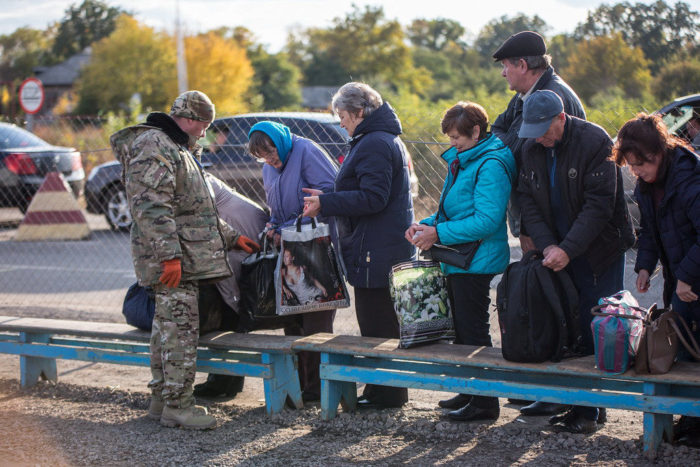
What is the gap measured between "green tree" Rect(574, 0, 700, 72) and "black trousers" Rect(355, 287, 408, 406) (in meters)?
19.0

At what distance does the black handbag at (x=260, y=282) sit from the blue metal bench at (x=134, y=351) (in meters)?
0.17

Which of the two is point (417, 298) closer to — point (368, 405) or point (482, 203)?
point (482, 203)

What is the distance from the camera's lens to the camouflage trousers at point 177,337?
4.35 metres

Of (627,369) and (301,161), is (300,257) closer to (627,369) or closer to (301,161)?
(301,161)

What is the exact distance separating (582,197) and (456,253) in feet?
2.20

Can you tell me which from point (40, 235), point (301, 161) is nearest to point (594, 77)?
point (40, 235)

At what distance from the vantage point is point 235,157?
10117 millimetres

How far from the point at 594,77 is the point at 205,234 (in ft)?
106

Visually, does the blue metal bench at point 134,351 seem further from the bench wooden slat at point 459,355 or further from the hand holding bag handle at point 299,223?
the hand holding bag handle at point 299,223

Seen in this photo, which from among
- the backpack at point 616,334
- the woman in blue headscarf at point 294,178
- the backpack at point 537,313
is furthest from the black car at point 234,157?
the backpack at point 616,334

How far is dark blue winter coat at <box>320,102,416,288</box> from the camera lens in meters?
4.33

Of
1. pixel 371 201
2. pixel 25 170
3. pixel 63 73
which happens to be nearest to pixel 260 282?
pixel 371 201

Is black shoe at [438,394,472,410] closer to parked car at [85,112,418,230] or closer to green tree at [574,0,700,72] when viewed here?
parked car at [85,112,418,230]

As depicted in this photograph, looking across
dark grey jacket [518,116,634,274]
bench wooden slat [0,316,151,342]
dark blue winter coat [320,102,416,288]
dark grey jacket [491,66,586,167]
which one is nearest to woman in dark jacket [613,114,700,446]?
dark grey jacket [518,116,634,274]
